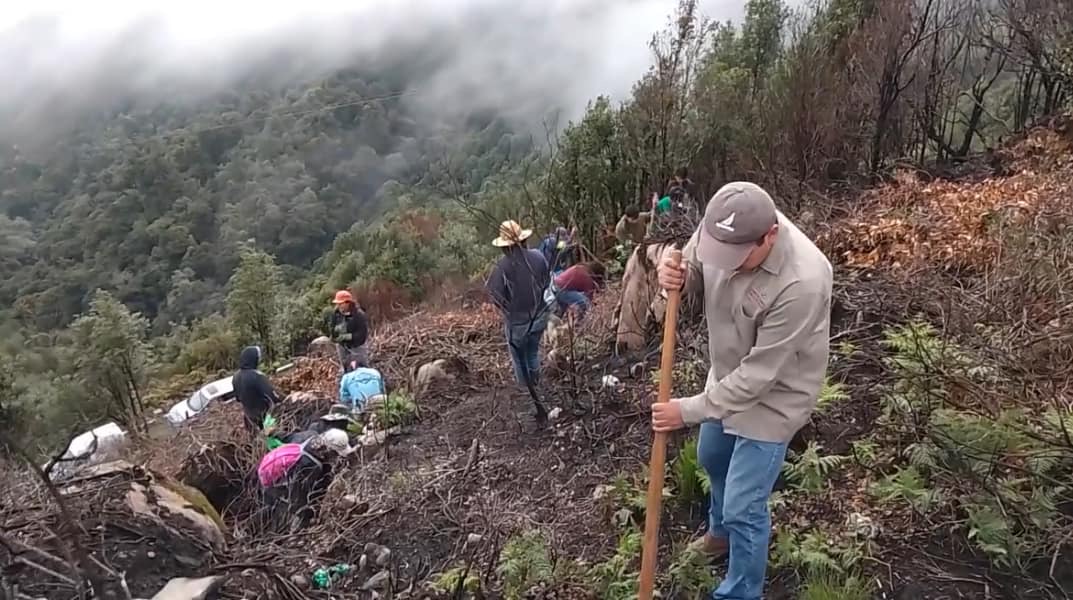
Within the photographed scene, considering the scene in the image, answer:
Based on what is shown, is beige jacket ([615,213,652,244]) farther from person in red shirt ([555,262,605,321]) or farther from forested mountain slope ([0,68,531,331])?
forested mountain slope ([0,68,531,331])

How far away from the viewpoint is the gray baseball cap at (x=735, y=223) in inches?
90.4

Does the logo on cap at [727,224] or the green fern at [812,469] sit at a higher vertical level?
the logo on cap at [727,224]

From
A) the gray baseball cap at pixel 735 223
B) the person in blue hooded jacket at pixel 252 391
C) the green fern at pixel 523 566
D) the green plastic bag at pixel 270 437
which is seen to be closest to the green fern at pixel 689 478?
the green fern at pixel 523 566

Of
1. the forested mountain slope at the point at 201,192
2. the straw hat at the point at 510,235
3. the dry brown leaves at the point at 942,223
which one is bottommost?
the forested mountain slope at the point at 201,192

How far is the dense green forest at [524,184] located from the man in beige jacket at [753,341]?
177 inches

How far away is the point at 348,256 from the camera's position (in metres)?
26.2

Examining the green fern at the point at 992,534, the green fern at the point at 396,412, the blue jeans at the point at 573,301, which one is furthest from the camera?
the blue jeans at the point at 573,301

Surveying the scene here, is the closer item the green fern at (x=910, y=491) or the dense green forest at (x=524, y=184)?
the green fern at (x=910, y=491)

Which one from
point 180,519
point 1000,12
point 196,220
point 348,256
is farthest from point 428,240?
Result: point 196,220

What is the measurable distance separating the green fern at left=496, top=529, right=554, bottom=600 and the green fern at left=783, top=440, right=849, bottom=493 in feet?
3.80

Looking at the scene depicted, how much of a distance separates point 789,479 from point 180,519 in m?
2.72

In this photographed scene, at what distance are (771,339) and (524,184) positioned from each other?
34.6 feet

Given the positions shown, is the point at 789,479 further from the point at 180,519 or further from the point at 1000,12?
the point at 1000,12

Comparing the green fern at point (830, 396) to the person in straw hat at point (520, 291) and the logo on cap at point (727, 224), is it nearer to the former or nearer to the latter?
the logo on cap at point (727, 224)
